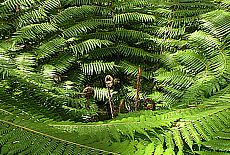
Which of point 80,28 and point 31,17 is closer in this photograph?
point 80,28

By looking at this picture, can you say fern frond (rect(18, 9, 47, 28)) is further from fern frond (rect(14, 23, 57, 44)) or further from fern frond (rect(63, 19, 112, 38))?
fern frond (rect(63, 19, 112, 38))

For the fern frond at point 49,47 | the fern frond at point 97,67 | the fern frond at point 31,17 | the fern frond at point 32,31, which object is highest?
the fern frond at point 31,17

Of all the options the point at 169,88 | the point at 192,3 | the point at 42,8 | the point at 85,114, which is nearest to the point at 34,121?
the point at 85,114

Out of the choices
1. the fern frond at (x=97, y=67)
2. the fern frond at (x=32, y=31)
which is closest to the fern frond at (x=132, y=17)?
the fern frond at (x=97, y=67)

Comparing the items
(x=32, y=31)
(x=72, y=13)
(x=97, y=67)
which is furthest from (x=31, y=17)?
(x=97, y=67)

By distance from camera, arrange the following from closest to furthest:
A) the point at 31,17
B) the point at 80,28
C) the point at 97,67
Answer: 1. the point at 97,67
2. the point at 80,28
3. the point at 31,17

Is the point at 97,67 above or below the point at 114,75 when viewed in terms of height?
above

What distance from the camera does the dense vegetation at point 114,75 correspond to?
4.22ft

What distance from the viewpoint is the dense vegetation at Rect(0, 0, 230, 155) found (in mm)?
1286

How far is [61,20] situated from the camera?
270 cm

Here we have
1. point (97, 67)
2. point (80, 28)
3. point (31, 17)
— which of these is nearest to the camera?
point (97, 67)

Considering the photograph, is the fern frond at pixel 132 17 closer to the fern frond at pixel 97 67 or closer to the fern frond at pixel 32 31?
the fern frond at pixel 97 67

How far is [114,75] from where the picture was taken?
8.98 feet

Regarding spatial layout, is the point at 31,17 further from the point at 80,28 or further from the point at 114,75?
the point at 114,75
